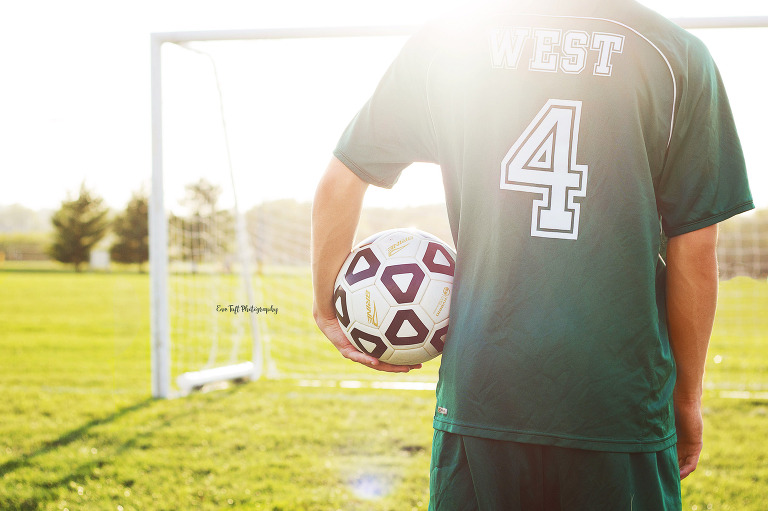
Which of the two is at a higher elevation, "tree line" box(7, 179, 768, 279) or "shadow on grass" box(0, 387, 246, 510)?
"tree line" box(7, 179, 768, 279)

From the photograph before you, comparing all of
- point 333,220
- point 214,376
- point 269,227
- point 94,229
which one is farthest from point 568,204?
point 94,229

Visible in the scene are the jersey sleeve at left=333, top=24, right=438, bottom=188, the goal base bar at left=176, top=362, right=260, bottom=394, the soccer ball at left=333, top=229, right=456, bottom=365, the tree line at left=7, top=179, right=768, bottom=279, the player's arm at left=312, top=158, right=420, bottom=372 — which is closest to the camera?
the jersey sleeve at left=333, top=24, right=438, bottom=188

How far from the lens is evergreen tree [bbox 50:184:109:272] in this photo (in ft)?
160

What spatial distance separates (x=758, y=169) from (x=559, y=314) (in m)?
7.93

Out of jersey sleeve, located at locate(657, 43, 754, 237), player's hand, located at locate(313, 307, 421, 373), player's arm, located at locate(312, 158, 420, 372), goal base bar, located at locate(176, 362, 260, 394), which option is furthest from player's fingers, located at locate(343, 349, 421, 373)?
goal base bar, located at locate(176, 362, 260, 394)

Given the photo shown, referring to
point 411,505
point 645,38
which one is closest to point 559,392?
point 645,38

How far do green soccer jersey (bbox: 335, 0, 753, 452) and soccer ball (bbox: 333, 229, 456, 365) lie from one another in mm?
402

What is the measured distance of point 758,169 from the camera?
784 cm

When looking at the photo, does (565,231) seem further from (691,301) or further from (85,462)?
(85,462)

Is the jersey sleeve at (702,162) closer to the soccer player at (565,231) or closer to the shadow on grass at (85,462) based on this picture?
the soccer player at (565,231)

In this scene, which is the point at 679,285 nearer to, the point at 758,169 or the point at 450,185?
the point at 450,185

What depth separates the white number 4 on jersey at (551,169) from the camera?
1.34m

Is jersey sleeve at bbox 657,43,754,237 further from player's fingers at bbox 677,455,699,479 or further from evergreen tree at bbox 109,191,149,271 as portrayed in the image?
evergreen tree at bbox 109,191,149,271

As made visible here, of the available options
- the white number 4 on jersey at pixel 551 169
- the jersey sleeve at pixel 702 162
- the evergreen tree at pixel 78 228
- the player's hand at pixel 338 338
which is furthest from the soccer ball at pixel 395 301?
the evergreen tree at pixel 78 228
